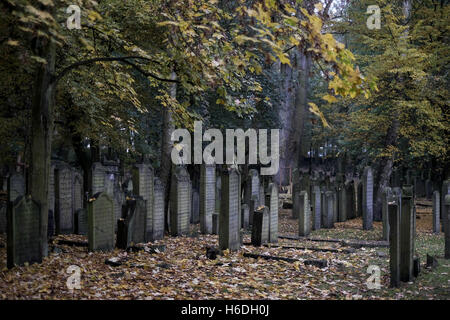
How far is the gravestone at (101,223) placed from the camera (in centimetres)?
804

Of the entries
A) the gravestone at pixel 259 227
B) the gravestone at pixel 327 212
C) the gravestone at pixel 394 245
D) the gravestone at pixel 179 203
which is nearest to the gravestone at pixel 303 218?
the gravestone at pixel 327 212

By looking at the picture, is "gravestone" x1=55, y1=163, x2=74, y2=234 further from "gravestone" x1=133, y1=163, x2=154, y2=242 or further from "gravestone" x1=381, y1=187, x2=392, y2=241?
"gravestone" x1=381, y1=187, x2=392, y2=241

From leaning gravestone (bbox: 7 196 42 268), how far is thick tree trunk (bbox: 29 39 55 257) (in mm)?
129

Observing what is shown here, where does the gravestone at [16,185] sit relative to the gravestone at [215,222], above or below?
above

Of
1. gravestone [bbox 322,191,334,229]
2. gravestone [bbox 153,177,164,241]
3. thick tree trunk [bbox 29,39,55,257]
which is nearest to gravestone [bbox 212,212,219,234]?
gravestone [bbox 153,177,164,241]

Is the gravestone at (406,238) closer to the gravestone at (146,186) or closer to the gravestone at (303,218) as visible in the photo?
the gravestone at (303,218)

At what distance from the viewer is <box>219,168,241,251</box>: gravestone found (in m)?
8.69

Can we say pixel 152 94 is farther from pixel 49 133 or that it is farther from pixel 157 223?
pixel 49 133

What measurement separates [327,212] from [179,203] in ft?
17.3

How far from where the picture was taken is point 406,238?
6543 mm

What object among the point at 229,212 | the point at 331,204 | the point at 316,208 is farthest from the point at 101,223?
the point at 331,204

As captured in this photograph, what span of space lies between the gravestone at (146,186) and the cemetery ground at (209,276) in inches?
34.1

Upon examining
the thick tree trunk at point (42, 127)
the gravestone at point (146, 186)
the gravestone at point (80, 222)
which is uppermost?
the thick tree trunk at point (42, 127)

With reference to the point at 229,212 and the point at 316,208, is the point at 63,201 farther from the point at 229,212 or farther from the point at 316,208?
the point at 316,208
